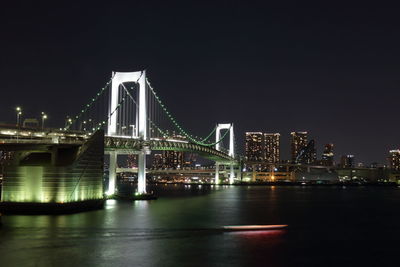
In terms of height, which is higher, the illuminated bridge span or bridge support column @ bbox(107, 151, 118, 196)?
the illuminated bridge span

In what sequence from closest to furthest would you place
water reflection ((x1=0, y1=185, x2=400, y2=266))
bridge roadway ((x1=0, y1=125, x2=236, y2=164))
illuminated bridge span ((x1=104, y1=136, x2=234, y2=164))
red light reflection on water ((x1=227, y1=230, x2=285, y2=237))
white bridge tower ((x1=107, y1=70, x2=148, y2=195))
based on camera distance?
water reflection ((x1=0, y1=185, x2=400, y2=266)) < red light reflection on water ((x1=227, y1=230, x2=285, y2=237)) < bridge roadway ((x1=0, y1=125, x2=236, y2=164)) < illuminated bridge span ((x1=104, y1=136, x2=234, y2=164)) < white bridge tower ((x1=107, y1=70, x2=148, y2=195))

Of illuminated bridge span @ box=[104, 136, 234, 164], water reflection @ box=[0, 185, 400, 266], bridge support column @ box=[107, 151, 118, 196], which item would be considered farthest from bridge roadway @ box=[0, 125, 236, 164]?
water reflection @ box=[0, 185, 400, 266]

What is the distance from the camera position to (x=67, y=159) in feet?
96.6

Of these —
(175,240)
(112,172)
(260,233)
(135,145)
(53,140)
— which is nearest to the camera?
(175,240)

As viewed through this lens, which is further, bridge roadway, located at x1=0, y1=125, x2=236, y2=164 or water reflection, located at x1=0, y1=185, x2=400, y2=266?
bridge roadway, located at x1=0, y1=125, x2=236, y2=164

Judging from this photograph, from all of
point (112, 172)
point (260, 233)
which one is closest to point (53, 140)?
point (112, 172)

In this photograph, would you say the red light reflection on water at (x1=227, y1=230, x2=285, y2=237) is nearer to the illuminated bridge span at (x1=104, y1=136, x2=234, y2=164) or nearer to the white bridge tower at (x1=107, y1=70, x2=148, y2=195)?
the illuminated bridge span at (x1=104, y1=136, x2=234, y2=164)

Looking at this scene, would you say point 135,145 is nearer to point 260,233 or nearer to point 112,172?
point 112,172

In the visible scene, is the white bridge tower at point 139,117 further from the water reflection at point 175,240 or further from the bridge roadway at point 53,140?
the water reflection at point 175,240

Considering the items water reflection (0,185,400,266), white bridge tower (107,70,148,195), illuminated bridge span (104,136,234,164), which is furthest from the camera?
white bridge tower (107,70,148,195)

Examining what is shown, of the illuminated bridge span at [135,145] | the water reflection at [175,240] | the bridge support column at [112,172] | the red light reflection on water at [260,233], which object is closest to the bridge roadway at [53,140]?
the illuminated bridge span at [135,145]

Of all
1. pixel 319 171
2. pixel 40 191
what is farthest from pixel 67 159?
pixel 319 171

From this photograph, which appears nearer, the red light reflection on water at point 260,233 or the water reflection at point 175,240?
the water reflection at point 175,240

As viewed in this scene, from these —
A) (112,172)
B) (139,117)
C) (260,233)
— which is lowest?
(260,233)
